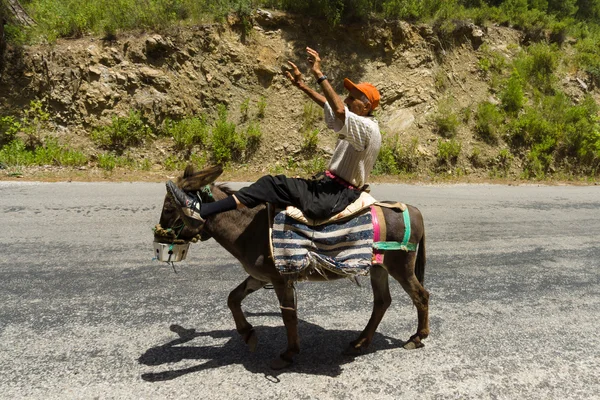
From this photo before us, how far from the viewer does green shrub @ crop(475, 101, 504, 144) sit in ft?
53.0

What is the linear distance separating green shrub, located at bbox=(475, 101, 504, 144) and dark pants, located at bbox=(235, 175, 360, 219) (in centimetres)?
1403

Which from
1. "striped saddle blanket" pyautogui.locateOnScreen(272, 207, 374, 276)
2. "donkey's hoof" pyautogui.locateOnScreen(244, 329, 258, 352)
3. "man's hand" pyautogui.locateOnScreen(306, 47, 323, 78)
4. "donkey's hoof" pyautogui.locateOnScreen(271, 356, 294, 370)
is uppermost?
"man's hand" pyautogui.locateOnScreen(306, 47, 323, 78)

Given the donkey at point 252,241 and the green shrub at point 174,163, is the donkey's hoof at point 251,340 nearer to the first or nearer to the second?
the donkey at point 252,241

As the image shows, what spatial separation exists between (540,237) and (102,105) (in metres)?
13.1

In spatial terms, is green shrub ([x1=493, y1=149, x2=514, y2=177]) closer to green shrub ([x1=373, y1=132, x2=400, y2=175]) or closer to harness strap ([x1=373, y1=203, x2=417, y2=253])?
A: green shrub ([x1=373, y1=132, x2=400, y2=175])

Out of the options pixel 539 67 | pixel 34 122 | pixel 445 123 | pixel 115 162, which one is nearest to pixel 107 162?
pixel 115 162

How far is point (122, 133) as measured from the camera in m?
13.7

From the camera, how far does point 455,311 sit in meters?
5.19

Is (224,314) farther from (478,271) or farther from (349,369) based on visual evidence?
(478,271)

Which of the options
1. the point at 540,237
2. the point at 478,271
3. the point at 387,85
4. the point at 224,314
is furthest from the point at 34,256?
the point at 387,85

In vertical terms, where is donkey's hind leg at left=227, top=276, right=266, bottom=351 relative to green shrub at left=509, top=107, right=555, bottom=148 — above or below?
below

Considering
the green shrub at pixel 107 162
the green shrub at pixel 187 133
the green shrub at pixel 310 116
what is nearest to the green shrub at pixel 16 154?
the green shrub at pixel 107 162

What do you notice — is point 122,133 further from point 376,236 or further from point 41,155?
point 376,236

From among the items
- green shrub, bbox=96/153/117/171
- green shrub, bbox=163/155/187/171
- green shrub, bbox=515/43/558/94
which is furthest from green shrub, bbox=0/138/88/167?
green shrub, bbox=515/43/558/94
